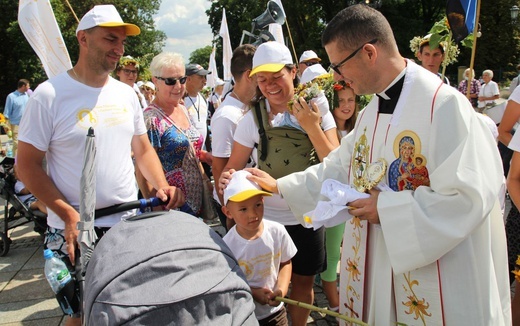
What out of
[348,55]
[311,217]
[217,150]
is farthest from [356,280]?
[217,150]

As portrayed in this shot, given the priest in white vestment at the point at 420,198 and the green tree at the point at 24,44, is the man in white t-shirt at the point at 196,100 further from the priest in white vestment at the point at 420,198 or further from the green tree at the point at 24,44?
the green tree at the point at 24,44

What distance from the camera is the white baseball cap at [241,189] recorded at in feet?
7.69

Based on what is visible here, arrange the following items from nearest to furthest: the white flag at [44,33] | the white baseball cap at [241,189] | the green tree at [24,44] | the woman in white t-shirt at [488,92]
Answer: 1. the white baseball cap at [241,189]
2. the white flag at [44,33]
3. the woman in white t-shirt at [488,92]
4. the green tree at [24,44]

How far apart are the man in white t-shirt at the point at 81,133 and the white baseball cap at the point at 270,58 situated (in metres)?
0.85

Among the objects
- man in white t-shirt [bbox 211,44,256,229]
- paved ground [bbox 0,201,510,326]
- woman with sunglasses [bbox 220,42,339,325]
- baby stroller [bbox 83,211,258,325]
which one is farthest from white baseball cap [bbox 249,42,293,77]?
paved ground [bbox 0,201,510,326]

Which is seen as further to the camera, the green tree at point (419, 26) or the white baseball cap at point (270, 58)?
the green tree at point (419, 26)

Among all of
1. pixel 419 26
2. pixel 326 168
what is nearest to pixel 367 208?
pixel 326 168

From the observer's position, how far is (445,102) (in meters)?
1.81

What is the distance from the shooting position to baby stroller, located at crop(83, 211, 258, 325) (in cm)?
145

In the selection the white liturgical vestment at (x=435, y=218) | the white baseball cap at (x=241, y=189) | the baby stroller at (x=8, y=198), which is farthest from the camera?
the baby stroller at (x=8, y=198)

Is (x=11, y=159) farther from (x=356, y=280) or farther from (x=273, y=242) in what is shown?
(x=356, y=280)

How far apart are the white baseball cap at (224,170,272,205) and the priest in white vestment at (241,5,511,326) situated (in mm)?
561

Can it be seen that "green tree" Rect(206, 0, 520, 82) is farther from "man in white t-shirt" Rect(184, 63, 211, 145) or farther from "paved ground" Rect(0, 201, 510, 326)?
"paved ground" Rect(0, 201, 510, 326)

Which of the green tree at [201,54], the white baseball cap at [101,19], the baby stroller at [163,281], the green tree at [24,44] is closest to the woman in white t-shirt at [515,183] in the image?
the baby stroller at [163,281]
